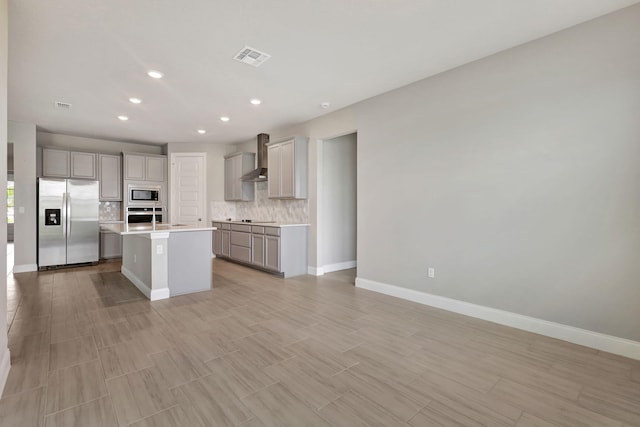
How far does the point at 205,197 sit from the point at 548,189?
263 inches

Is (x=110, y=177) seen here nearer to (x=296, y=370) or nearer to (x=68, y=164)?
(x=68, y=164)

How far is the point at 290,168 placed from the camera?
536cm

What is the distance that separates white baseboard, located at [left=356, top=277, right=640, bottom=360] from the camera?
94.3 inches

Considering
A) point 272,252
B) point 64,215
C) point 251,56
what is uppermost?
point 251,56

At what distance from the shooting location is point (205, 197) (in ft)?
23.8

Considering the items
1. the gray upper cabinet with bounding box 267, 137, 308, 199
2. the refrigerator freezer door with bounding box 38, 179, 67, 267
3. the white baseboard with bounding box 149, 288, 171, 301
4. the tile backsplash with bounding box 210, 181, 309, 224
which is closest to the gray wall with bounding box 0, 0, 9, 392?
the white baseboard with bounding box 149, 288, 171, 301

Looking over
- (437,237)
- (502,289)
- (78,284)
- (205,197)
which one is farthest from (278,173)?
(502,289)

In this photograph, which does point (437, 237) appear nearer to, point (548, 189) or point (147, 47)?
point (548, 189)

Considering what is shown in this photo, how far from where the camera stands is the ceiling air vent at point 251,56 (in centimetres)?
296

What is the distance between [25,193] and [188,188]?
9.34ft

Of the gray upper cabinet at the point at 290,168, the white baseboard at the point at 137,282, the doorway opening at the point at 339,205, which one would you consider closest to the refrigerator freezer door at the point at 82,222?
the white baseboard at the point at 137,282

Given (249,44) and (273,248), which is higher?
(249,44)

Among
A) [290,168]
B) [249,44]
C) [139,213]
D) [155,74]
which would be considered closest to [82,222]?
[139,213]

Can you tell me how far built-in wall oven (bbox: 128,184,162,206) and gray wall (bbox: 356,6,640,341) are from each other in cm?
572
